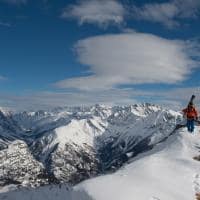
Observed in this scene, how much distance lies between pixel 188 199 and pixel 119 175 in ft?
15.7

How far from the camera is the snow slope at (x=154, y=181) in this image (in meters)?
24.2

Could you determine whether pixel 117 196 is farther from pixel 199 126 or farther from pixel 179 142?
pixel 199 126

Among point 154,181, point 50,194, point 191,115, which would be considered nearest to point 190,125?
point 191,115

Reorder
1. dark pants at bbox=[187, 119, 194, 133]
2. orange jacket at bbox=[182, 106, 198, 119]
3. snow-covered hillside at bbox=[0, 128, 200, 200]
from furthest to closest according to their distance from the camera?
dark pants at bbox=[187, 119, 194, 133], orange jacket at bbox=[182, 106, 198, 119], snow-covered hillside at bbox=[0, 128, 200, 200]

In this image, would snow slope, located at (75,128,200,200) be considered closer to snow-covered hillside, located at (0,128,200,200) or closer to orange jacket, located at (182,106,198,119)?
snow-covered hillside, located at (0,128,200,200)

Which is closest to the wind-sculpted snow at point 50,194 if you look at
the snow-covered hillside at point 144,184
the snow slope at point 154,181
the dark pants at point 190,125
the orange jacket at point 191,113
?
the snow-covered hillside at point 144,184

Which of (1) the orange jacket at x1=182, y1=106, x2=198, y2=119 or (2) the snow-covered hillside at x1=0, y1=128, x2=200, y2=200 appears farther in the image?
(1) the orange jacket at x1=182, y1=106, x2=198, y2=119

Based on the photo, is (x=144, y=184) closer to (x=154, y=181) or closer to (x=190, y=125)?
(x=154, y=181)

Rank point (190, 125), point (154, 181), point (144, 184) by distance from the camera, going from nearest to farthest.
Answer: point (144, 184) < point (154, 181) < point (190, 125)

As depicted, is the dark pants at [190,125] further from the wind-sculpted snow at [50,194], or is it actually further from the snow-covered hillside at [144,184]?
the wind-sculpted snow at [50,194]

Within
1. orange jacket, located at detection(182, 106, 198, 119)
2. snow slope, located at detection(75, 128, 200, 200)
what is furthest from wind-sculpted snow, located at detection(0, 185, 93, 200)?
orange jacket, located at detection(182, 106, 198, 119)

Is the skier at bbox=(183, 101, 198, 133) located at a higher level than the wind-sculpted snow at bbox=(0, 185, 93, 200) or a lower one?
higher

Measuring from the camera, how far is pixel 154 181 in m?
27.3

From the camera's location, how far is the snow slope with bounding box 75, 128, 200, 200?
24188 mm
